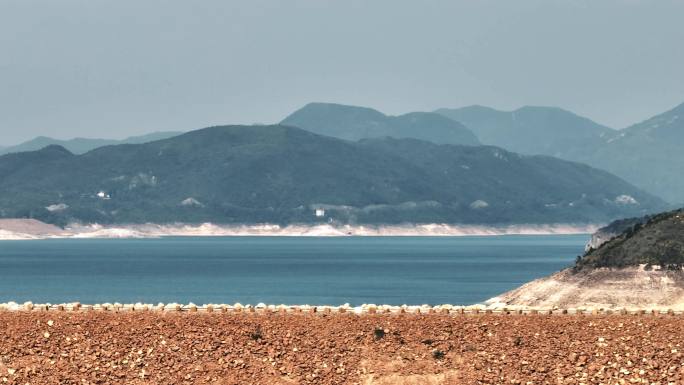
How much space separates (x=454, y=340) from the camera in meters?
60.9

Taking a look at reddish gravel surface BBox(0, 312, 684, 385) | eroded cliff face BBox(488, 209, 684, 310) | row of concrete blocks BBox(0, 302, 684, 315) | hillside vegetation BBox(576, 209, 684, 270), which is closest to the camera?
reddish gravel surface BBox(0, 312, 684, 385)

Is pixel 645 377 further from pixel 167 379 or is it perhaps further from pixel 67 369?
pixel 67 369

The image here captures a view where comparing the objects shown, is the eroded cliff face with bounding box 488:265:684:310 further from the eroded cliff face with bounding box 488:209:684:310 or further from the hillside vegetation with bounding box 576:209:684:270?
the hillside vegetation with bounding box 576:209:684:270

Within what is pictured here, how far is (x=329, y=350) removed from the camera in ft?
197

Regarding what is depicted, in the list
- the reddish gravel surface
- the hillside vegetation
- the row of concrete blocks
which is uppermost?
the hillside vegetation

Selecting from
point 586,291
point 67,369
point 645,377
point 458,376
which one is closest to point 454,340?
point 458,376

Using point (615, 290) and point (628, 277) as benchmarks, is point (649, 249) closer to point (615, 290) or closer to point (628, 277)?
point (628, 277)

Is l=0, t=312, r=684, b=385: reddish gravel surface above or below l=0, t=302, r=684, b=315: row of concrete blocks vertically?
below

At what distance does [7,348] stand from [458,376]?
64.8 feet

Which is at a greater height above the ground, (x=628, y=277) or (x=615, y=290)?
(x=628, y=277)

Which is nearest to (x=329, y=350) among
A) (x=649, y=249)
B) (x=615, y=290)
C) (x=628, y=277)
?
(x=615, y=290)

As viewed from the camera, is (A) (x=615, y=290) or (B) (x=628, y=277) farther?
(B) (x=628, y=277)

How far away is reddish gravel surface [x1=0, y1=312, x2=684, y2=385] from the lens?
58125 millimetres

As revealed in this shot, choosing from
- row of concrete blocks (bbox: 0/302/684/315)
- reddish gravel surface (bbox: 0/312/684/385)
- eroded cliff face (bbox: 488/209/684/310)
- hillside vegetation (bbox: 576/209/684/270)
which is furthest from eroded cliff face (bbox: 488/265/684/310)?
reddish gravel surface (bbox: 0/312/684/385)
